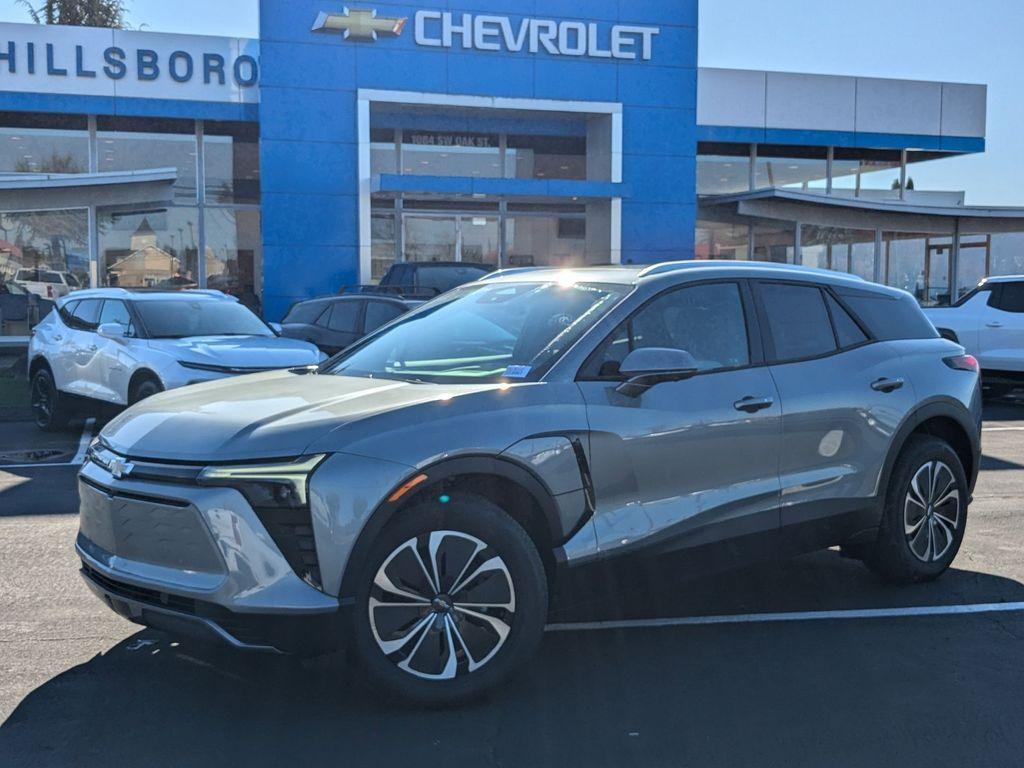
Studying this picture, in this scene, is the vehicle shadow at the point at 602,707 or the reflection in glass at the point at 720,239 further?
the reflection in glass at the point at 720,239

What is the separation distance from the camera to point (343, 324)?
1384cm

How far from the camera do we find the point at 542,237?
80.2 ft

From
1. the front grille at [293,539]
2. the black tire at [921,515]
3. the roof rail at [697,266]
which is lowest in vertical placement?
the black tire at [921,515]

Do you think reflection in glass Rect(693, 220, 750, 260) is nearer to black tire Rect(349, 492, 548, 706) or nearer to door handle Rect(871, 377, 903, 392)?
door handle Rect(871, 377, 903, 392)

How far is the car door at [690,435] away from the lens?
4.29 m

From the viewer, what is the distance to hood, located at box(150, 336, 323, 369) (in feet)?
32.6

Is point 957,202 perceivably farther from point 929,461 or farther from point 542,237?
point 929,461

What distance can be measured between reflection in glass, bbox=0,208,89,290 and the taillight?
2106cm

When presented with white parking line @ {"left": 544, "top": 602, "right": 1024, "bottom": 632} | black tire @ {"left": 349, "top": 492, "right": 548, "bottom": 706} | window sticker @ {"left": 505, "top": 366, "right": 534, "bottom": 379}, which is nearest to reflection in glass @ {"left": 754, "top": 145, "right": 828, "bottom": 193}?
white parking line @ {"left": 544, "top": 602, "right": 1024, "bottom": 632}

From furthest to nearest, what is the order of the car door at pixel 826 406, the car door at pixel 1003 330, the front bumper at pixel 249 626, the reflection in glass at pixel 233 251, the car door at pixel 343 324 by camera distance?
1. the reflection in glass at pixel 233 251
2. the car door at pixel 1003 330
3. the car door at pixel 343 324
4. the car door at pixel 826 406
5. the front bumper at pixel 249 626

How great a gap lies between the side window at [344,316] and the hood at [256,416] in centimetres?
910

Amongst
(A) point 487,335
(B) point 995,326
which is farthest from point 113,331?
(B) point 995,326

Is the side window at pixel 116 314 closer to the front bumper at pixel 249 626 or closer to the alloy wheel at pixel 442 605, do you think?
the front bumper at pixel 249 626

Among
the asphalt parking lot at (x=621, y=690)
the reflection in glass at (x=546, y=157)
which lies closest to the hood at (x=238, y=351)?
the asphalt parking lot at (x=621, y=690)
